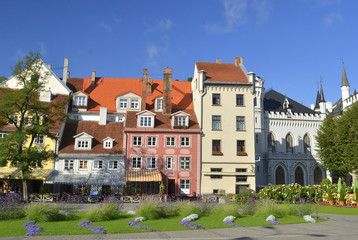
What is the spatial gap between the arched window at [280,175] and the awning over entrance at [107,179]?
2700 centimetres

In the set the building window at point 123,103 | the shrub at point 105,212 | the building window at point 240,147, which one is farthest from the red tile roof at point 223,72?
the shrub at point 105,212

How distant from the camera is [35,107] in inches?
1121

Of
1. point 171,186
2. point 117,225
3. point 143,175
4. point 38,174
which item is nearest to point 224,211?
point 117,225

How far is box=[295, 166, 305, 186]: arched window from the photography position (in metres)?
52.1

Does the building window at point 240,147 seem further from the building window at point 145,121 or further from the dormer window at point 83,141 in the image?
the dormer window at point 83,141

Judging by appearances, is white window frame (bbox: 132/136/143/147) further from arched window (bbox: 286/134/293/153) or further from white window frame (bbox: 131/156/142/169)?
arched window (bbox: 286/134/293/153)

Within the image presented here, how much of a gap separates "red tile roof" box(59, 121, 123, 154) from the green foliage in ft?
62.0

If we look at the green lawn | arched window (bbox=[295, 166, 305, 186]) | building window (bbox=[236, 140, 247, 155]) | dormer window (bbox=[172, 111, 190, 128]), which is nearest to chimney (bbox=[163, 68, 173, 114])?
dormer window (bbox=[172, 111, 190, 128])

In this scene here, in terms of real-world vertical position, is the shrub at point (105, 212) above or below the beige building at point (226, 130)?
below

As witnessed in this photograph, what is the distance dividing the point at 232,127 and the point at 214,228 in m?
23.6

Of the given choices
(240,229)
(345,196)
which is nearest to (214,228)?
(240,229)

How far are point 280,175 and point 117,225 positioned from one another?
40.8 meters

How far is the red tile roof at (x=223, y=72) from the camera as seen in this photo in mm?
39531

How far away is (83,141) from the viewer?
36500 millimetres
